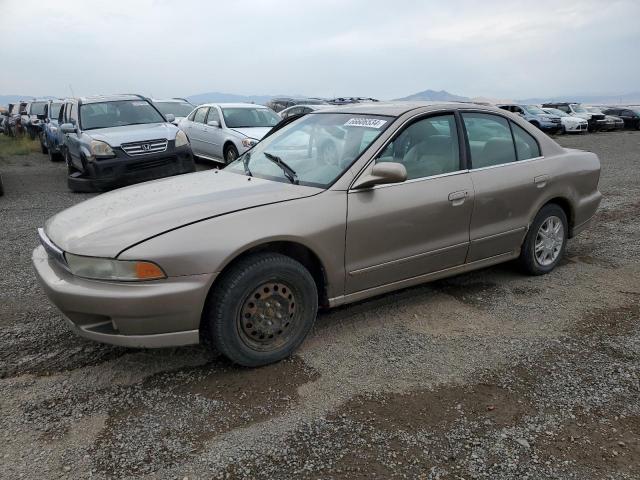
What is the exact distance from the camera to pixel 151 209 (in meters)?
3.12

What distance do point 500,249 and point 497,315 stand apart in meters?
0.62

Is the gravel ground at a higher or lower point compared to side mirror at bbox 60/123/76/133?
lower

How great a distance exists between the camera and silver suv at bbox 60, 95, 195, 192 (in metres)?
8.41

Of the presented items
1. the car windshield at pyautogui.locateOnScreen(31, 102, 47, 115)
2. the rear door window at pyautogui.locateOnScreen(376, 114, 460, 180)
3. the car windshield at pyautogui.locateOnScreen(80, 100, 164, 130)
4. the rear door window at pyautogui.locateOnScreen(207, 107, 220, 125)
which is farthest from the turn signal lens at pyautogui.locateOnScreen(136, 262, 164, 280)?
the car windshield at pyautogui.locateOnScreen(31, 102, 47, 115)

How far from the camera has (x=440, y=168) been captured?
3.82 meters

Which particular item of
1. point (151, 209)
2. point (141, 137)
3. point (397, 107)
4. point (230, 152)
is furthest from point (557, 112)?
point (151, 209)

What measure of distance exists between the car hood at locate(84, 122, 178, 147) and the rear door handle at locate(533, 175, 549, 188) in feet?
21.2

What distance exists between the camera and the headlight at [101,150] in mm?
8375

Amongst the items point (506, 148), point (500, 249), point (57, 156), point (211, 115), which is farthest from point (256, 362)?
point (57, 156)

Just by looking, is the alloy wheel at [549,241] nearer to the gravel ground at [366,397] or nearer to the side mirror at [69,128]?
the gravel ground at [366,397]

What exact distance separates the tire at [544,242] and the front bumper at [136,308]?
116 inches

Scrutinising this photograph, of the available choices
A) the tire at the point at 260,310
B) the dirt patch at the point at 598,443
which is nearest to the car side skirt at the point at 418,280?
the tire at the point at 260,310

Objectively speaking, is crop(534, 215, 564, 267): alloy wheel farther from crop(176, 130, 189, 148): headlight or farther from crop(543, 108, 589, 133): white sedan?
crop(543, 108, 589, 133): white sedan

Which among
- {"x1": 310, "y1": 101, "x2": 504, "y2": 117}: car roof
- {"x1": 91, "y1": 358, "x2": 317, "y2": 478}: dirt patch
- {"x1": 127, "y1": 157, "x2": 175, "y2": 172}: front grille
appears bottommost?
{"x1": 91, "y1": 358, "x2": 317, "y2": 478}: dirt patch
